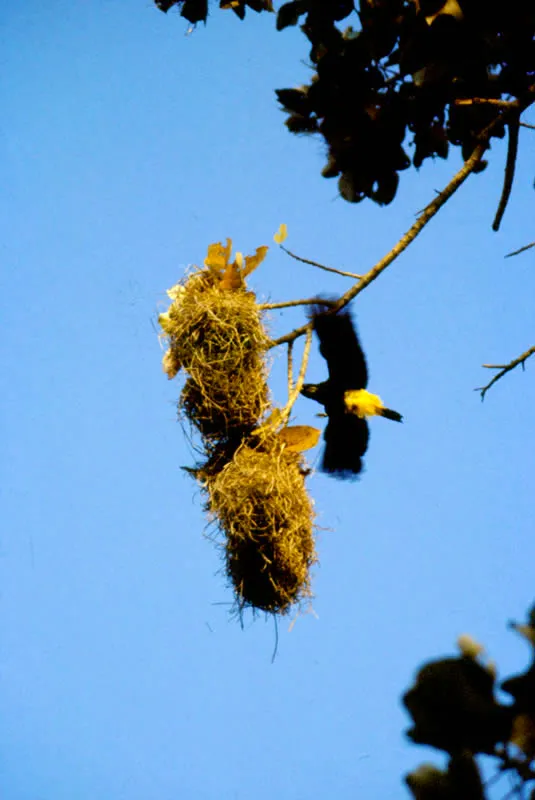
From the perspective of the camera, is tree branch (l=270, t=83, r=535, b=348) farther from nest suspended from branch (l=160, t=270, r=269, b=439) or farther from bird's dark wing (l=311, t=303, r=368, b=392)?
nest suspended from branch (l=160, t=270, r=269, b=439)

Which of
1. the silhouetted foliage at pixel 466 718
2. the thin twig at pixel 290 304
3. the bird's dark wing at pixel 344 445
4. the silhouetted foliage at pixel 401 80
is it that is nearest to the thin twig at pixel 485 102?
the silhouetted foliage at pixel 401 80

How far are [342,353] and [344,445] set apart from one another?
0.26m

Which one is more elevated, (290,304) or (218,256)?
(218,256)

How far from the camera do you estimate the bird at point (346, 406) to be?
2570 millimetres

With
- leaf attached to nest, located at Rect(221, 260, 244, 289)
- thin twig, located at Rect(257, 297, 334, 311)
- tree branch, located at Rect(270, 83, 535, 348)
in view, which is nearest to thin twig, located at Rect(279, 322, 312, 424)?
thin twig, located at Rect(257, 297, 334, 311)

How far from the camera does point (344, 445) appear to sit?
102 inches

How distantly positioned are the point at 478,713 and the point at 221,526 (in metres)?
Result: 1.53

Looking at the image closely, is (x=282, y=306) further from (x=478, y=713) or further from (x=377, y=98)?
(x=478, y=713)

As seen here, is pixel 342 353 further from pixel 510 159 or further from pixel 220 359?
pixel 510 159

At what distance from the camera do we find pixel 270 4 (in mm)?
2115

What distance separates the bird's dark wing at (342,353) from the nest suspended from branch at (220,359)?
19cm

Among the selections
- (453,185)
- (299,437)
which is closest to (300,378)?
Result: (299,437)

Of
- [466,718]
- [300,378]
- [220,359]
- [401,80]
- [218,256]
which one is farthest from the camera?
[218,256]

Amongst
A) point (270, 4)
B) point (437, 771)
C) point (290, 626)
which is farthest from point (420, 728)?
point (270, 4)
